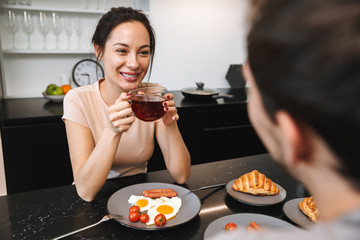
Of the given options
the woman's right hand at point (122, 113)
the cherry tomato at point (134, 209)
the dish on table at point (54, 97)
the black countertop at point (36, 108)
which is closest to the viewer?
the cherry tomato at point (134, 209)

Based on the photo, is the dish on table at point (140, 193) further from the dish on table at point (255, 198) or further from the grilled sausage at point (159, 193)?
the dish on table at point (255, 198)

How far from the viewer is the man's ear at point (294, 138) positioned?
0.48m

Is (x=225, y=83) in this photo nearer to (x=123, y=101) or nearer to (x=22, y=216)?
(x=123, y=101)

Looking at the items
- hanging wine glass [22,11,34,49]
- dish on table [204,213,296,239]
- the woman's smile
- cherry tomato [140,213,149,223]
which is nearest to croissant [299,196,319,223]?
dish on table [204,213,296,239]

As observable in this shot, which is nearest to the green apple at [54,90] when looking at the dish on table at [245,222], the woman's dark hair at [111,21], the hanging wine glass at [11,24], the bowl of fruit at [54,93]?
the bowl of fruit at [54,93]

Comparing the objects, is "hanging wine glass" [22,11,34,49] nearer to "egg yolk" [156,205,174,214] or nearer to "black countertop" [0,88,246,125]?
"black countertop" [0,88,246,125]

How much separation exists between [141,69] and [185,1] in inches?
79.2

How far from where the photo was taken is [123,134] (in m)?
1.83

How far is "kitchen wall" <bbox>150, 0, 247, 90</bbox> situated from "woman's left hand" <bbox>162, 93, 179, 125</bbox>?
198 centimetres

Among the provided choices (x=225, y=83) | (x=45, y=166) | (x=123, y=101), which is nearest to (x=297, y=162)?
(x=123, y=101)

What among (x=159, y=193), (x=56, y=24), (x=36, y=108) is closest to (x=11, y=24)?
(x=56, y=24)

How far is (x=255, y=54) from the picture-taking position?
485 mm

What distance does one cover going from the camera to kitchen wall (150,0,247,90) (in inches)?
136

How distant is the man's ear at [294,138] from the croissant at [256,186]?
2.99 feet
